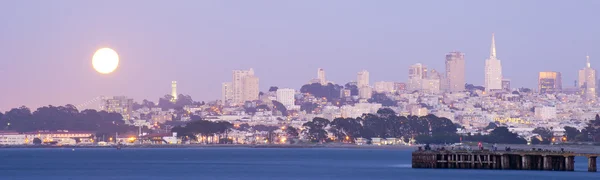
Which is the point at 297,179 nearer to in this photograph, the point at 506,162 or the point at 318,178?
the point at 318,178

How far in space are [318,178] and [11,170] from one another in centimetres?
3330

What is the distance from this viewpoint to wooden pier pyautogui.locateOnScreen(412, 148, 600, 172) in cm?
10881

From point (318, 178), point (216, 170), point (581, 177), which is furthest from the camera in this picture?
point (216, 170)

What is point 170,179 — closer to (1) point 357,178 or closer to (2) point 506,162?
(1) point 357,178

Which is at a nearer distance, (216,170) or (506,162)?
(506,162)

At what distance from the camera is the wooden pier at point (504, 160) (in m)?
109

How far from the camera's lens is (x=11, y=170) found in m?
128

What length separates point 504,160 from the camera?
110312 millimetres

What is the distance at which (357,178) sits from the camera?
10750 centimetres

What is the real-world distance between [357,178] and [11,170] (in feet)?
118

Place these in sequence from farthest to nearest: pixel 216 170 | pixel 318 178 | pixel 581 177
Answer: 1. pixel 216 170
2. pixel 318 178
3. pixel 581 177

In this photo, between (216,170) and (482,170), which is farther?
(216,170)

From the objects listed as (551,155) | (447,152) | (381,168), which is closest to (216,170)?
(381,168)

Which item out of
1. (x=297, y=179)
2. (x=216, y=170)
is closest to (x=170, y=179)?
(x=297, y=179)
